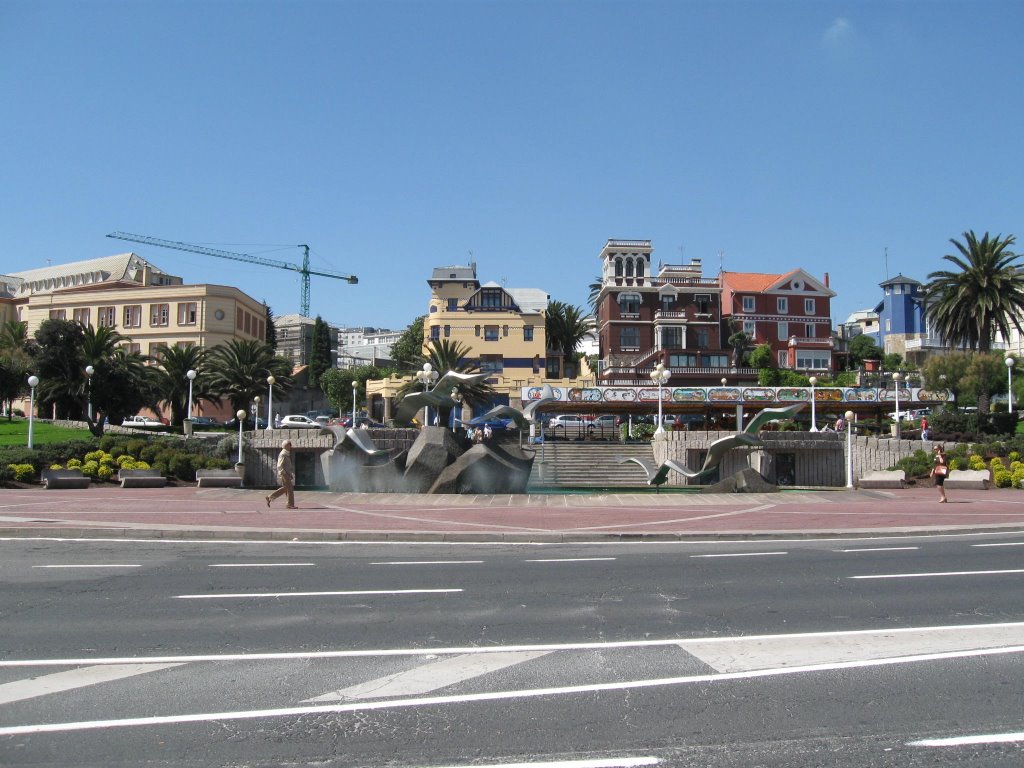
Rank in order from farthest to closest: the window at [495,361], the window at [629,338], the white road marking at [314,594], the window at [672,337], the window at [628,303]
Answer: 1. the window at [628,303]
2. the window at [629,338]
3. the window at [672,337]
4. the window at [495,361]
5. the white road marking at [314,594]

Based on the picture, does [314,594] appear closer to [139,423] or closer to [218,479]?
[218,479]

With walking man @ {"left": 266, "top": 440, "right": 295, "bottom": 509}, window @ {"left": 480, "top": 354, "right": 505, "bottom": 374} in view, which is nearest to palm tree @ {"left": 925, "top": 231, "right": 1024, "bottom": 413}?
window @ {"left": 480, "top": 354, "right": 505, "bottom": 374}

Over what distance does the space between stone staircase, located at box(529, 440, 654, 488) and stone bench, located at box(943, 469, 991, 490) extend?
37.4 ft

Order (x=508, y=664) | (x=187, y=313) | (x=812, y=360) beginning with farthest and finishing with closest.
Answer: (x=812, y=360) → (x=187, y=313) → (x=508, y=664)

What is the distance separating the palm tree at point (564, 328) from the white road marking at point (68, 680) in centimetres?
8166

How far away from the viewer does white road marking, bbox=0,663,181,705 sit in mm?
6512

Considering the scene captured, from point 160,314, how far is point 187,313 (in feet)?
8.86

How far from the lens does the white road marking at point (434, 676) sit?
6.57 metres

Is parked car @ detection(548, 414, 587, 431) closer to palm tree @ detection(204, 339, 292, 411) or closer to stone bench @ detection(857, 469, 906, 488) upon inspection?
palm tree @ detection(204, 339, 292, 411)

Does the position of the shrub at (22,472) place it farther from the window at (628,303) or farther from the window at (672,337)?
the window at (628,303)

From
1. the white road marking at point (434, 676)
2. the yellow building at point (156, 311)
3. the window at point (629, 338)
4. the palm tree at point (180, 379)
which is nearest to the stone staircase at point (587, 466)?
the white road marking at point (434, 676)

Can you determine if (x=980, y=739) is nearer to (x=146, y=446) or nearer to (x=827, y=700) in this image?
(x=827, y=700)

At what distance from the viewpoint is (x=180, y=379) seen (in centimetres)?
6175

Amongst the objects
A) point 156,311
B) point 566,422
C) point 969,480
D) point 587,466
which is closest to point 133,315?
point 156,311
